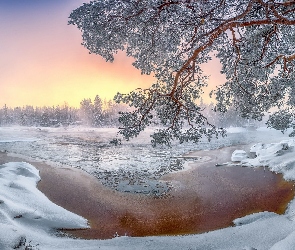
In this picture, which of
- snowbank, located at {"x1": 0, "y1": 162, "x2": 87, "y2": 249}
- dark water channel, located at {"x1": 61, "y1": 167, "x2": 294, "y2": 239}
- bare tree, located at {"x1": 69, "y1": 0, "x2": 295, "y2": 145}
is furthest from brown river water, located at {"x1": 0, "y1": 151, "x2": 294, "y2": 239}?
bare tree, located at {"x1": 69, "y1": 0, "x2": 295, "y2": 145}

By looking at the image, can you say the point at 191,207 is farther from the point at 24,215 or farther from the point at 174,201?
the point at 24,215

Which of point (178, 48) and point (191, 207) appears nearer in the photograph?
point (178, 48)

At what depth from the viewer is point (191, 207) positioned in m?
13.5

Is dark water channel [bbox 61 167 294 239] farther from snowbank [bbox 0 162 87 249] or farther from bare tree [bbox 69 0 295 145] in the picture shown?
bare tree [bbox 69 0 295 145]

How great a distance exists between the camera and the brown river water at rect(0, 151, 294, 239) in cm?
1121

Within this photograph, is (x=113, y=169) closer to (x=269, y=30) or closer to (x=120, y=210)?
(x=120, y=210)

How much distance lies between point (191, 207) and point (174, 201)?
1.19m

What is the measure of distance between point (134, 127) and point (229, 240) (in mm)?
4857

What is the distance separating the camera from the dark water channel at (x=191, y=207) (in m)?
11.0

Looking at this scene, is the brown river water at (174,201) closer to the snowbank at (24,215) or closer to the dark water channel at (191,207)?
the dark water channel at (191,207)

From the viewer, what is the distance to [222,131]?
7609mm

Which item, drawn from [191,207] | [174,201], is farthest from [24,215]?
[191,207]

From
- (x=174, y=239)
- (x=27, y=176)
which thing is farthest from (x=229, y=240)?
(x=27, y=176)

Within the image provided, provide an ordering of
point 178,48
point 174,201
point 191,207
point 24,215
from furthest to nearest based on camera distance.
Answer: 1. point 174,201
2. point 191,207
3. point 24,215
4. point 178,48
